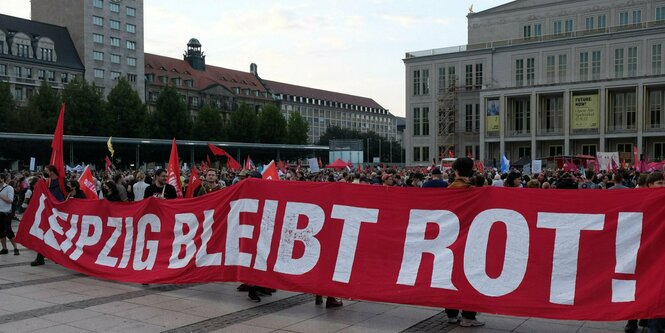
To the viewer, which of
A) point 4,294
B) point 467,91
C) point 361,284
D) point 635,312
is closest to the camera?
point 635,312

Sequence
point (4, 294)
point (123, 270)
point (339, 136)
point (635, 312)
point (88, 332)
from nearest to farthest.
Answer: point (635, 312), point (88, 332), point (4, 294), point (123, 270), point (339, 136)

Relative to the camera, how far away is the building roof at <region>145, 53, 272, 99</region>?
11393 cm

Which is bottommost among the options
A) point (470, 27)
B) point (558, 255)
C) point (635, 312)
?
point (635, 312)

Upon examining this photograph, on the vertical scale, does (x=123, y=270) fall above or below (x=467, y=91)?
below

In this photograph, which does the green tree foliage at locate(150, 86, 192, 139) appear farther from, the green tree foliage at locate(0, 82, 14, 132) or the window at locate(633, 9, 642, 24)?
the window at locate(633, 9, 642, 24)

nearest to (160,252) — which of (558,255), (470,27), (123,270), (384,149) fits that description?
(123,270)

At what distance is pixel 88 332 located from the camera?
6.47m

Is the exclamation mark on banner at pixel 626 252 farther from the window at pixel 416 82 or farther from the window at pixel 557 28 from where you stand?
the window at pixel 416 82

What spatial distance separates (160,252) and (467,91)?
71.7m

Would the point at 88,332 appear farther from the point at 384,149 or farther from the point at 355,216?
the point at 384,149

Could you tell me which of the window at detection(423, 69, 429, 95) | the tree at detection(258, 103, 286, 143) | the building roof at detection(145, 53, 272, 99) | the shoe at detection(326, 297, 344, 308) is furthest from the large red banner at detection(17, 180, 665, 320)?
the building roof at detection(145, 53, 272, 99)

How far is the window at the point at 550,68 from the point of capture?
69875 mm

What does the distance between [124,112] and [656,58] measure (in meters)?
62.7

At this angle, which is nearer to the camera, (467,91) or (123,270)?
A: (123,270)
